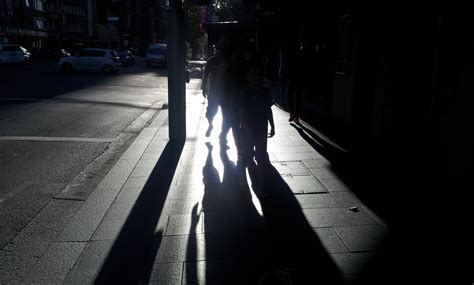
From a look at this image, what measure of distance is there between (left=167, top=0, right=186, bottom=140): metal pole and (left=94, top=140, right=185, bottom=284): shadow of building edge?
2478 mm

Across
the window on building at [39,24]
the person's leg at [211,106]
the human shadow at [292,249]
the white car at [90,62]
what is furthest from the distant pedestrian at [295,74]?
the window on building at [39,24]

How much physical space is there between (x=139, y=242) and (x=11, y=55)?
112ft

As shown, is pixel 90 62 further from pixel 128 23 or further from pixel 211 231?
pixel 128 23

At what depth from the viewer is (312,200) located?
4.85 meters

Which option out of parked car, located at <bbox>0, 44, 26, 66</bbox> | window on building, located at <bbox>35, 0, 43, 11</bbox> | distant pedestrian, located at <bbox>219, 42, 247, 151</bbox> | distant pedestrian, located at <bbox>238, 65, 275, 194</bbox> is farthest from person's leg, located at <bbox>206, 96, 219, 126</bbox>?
window on building, located at <bbox>35, 0, 43, 11</bbox>

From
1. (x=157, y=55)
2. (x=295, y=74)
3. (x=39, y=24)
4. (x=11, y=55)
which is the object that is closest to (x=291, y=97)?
(x=295, y=74)

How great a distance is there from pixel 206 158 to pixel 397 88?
11.5 feet

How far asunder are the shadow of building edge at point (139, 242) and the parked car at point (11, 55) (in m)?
32.2

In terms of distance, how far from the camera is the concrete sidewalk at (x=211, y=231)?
3.27 metres

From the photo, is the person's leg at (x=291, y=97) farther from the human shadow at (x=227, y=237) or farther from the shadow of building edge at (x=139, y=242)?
the shadow of building edge at (x=139, y=242)

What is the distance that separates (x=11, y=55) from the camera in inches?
1302

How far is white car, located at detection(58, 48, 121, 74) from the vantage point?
2870 centimetres

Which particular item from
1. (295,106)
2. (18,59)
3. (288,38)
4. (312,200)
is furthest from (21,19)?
(312,200)

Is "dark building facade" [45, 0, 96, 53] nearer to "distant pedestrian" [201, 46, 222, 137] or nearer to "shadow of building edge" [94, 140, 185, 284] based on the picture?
"distant pedestrian" [201, 46, 222, 137]
